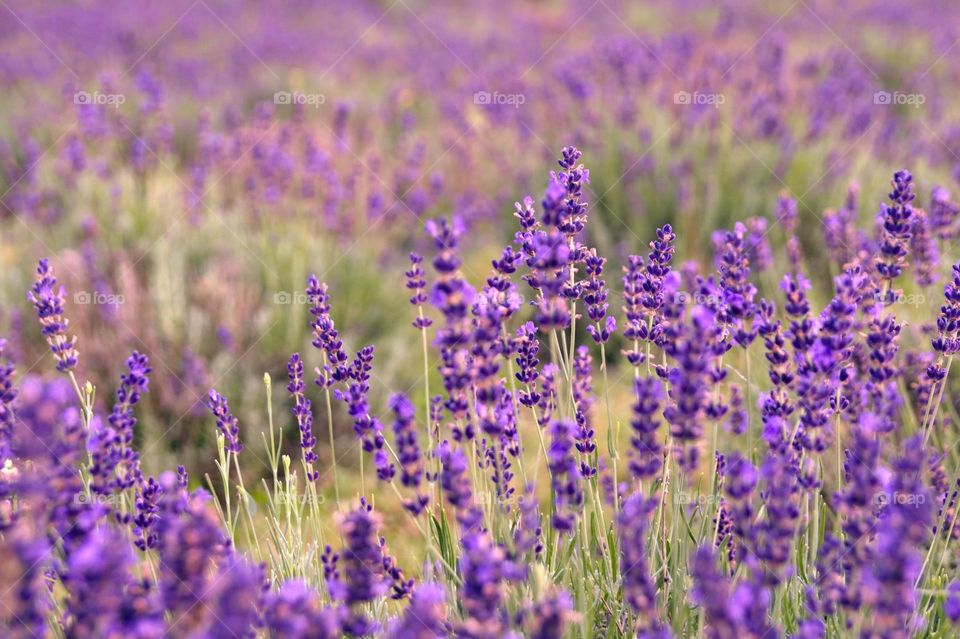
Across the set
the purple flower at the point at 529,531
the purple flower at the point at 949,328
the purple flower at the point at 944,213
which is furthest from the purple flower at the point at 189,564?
the purple flower at the point at 944,213

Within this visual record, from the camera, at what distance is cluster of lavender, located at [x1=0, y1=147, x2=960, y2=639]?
1126 millimetres

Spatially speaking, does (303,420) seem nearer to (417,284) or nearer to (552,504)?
(417,284)

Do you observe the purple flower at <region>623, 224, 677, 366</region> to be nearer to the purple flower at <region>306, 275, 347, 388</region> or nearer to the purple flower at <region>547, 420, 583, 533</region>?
the purple flower at <region>547, 420, 583, 533</region>

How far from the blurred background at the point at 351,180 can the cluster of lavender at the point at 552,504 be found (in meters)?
0.25

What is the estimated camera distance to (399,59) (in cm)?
1225

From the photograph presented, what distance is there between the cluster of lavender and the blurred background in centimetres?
25

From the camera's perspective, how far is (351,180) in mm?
6066

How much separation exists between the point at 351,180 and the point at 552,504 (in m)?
4.42

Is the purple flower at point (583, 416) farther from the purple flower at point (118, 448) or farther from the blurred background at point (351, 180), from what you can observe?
the blurred background at point (351, 180)

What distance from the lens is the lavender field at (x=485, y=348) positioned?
1.31m

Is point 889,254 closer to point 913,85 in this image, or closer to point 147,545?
point 147,545

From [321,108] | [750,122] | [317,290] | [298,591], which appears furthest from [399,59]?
[298,591]

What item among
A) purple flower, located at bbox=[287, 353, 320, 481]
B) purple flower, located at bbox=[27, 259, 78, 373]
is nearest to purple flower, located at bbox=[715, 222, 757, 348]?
purple flower, located at bbox=[287, 353, 320, 481]

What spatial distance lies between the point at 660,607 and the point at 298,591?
0.96 m
